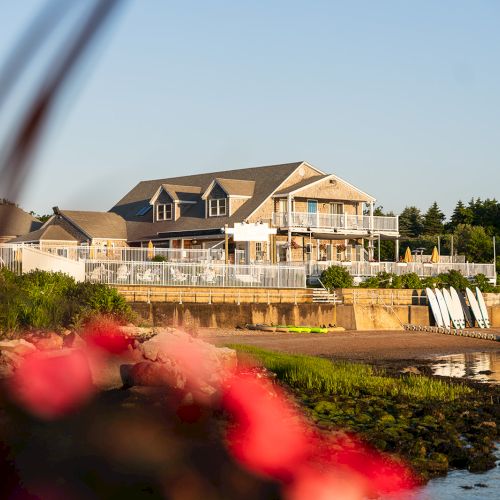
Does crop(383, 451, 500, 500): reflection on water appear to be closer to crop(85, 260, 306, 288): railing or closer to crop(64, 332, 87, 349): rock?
crop(64, 332, 87, 349): rock

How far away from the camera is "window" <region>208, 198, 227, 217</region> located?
180 feet

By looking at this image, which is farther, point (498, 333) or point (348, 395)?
point (498, 333)

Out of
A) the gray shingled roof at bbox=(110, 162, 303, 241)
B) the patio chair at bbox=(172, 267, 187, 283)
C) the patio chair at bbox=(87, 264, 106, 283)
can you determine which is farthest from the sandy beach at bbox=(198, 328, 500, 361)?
the gray shingled roof at bbox=(110, 162, 303, 241)

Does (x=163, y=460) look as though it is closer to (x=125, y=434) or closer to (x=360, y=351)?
(x=125, y=434)

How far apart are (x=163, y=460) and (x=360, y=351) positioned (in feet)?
64.8

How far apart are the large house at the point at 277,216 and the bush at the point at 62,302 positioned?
82.2 ft

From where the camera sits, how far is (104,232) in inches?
2203

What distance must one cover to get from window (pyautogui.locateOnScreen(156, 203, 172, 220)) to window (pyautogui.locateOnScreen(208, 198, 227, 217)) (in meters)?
3.43

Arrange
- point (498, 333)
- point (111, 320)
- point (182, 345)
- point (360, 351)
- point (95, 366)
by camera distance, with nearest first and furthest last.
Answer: point (95, 366) < point (182, 345) < point (111, 320) < point (360, 351) < point (498, 333)

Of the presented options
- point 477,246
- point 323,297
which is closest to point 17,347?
point 323,297

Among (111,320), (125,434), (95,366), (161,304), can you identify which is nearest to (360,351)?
(161,304)

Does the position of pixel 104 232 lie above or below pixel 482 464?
above

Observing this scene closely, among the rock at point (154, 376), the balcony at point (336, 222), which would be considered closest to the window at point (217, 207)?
the balcony at point (336, 222)

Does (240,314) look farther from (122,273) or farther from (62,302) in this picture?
(62,302)
